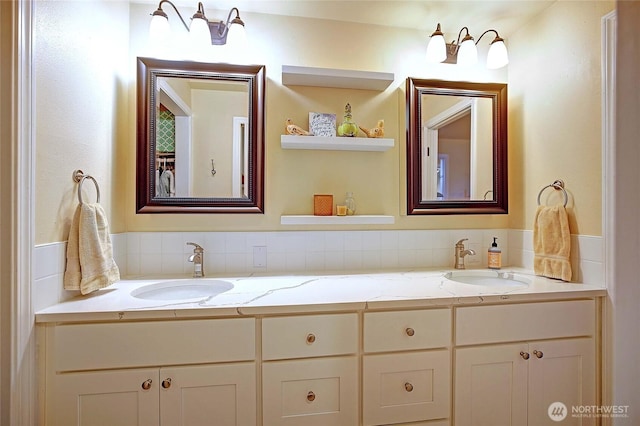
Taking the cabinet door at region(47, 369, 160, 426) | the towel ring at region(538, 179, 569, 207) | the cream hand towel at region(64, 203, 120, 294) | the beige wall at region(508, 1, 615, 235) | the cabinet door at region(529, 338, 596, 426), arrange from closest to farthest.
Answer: the cabinet door at region(47, 369, 160, 426), the cream hand towel at region(64, 203, 120, 294), the cabinet door at region(529, 338, 596, 426), the beige wall at region(508, 1, 615, 235), the towel ring at region(538, 179, 569, 207)

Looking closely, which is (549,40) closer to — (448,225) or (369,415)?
→ (448,225)

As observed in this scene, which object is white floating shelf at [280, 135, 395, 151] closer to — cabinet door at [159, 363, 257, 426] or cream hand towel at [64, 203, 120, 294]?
cream hand towel at [64, 203, 120, 294]

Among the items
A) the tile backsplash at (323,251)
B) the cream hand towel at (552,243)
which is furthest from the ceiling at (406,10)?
the tile backsplash at (323,251)

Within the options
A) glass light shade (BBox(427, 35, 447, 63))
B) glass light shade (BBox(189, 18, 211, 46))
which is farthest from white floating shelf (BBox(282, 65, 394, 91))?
glass light shade (BBox(189, 18, 211, 46))

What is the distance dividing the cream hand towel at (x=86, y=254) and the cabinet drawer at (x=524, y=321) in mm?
1494

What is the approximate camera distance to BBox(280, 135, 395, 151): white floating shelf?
1.58m

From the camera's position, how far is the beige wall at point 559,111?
4.54 ft

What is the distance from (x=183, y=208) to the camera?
1.57m

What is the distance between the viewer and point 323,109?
171cm

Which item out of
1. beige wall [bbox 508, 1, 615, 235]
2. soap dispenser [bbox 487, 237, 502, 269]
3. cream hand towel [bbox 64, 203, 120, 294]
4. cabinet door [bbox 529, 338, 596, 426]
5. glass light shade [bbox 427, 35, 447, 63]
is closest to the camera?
cream hand towel [bbox 64, 203, 120, 294]

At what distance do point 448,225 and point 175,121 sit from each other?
1.69 metres

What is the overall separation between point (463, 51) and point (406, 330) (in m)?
1.56

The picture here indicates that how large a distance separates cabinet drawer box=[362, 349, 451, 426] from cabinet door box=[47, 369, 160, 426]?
2.65 ft

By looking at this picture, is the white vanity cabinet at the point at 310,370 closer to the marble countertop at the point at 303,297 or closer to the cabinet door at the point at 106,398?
the marble countertop at the point at 303,297
